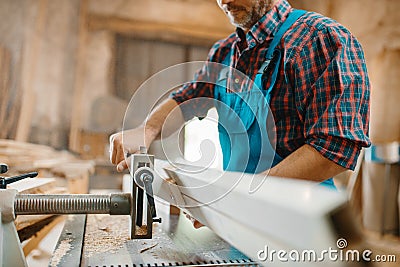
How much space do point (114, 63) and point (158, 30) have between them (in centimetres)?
74

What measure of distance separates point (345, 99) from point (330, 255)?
0.75 m

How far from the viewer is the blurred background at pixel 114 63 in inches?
166

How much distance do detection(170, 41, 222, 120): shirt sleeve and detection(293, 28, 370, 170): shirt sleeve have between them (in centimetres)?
58

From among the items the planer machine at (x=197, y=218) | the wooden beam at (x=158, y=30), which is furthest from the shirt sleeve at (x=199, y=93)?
the wooden beam at (x=158, y=30)

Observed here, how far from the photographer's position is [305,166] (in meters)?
1.21

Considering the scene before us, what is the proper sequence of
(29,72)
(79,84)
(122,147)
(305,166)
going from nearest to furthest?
(305,166)
(122,147)
(29,72)
(79,84)

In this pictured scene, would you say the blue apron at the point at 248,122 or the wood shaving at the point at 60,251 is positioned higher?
the blue apron at the point at 248,122

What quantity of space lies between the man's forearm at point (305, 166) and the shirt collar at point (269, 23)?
485mm

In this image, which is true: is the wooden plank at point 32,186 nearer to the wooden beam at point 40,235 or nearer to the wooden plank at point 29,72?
the wooden beam at point 40,235

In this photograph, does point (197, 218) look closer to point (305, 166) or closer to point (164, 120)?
point (305, 166)

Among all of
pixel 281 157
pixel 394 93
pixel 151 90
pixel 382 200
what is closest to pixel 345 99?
pixel 281 157

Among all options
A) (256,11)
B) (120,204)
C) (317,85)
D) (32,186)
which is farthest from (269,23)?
(32,186)

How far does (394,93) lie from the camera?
448 centimetres

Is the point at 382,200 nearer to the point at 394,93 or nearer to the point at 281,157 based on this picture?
the point at 394,93
